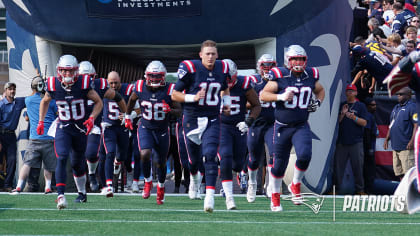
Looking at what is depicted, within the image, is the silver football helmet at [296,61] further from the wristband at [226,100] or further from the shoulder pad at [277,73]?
the wristband at [226,100]

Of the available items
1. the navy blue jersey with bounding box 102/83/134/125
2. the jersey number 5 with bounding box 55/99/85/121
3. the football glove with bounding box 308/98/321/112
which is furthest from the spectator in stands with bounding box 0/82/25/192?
the football glove with bounding box 308/98/321/112

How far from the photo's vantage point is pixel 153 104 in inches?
364

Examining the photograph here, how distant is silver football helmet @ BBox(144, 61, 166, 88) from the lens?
30.0 feet

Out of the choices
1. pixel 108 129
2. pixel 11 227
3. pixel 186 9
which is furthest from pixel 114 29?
pixel 11 227

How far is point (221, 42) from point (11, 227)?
6476mm

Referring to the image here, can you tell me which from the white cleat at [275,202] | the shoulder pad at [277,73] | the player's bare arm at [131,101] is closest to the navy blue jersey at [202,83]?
the shoulder pad at [277,73]

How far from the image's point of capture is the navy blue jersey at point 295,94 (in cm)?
799

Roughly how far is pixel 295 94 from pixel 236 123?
1350 mm

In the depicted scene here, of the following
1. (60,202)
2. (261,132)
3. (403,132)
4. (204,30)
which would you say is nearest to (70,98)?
(60,202)

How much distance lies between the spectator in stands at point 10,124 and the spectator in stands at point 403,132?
6167mm

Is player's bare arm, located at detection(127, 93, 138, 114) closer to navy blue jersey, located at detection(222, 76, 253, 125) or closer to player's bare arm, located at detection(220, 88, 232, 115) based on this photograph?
navy blue jersey, located at detection(222, 76, 253, 125)

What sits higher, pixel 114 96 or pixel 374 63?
pixel 374 63

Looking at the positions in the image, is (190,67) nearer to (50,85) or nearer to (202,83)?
(202,83)

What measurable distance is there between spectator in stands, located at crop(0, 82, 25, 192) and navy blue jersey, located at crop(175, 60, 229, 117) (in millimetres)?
5155
